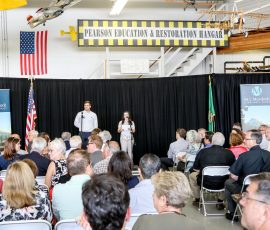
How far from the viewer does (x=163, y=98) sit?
37.9ft

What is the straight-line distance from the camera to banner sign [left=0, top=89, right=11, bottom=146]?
1005 centimetres

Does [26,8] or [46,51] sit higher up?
[26,8]

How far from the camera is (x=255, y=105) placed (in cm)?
1024

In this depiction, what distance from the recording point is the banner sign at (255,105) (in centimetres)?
1016

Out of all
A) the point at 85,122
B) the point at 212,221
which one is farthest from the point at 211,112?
the point at 212,221

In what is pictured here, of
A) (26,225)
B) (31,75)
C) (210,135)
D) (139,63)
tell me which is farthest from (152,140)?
(26,225)

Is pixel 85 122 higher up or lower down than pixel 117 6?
lower down

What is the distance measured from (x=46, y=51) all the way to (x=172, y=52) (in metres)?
4.03

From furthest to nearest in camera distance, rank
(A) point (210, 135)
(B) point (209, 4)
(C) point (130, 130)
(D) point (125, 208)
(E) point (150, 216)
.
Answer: (B) point (209, 4) < (C) point (130, 130) < (A) point (210, 135) < (E) point (150, 216) < (D) point (125, 208)

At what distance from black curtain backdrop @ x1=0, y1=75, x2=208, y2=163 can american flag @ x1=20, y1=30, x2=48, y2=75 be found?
0.86m

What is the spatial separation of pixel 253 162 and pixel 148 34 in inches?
293

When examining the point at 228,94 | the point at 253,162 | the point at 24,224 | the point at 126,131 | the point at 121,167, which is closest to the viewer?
the point at 24,224

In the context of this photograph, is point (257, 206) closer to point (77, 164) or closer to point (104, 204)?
point (104, 204)

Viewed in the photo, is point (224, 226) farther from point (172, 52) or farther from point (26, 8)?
point (26, 8)
